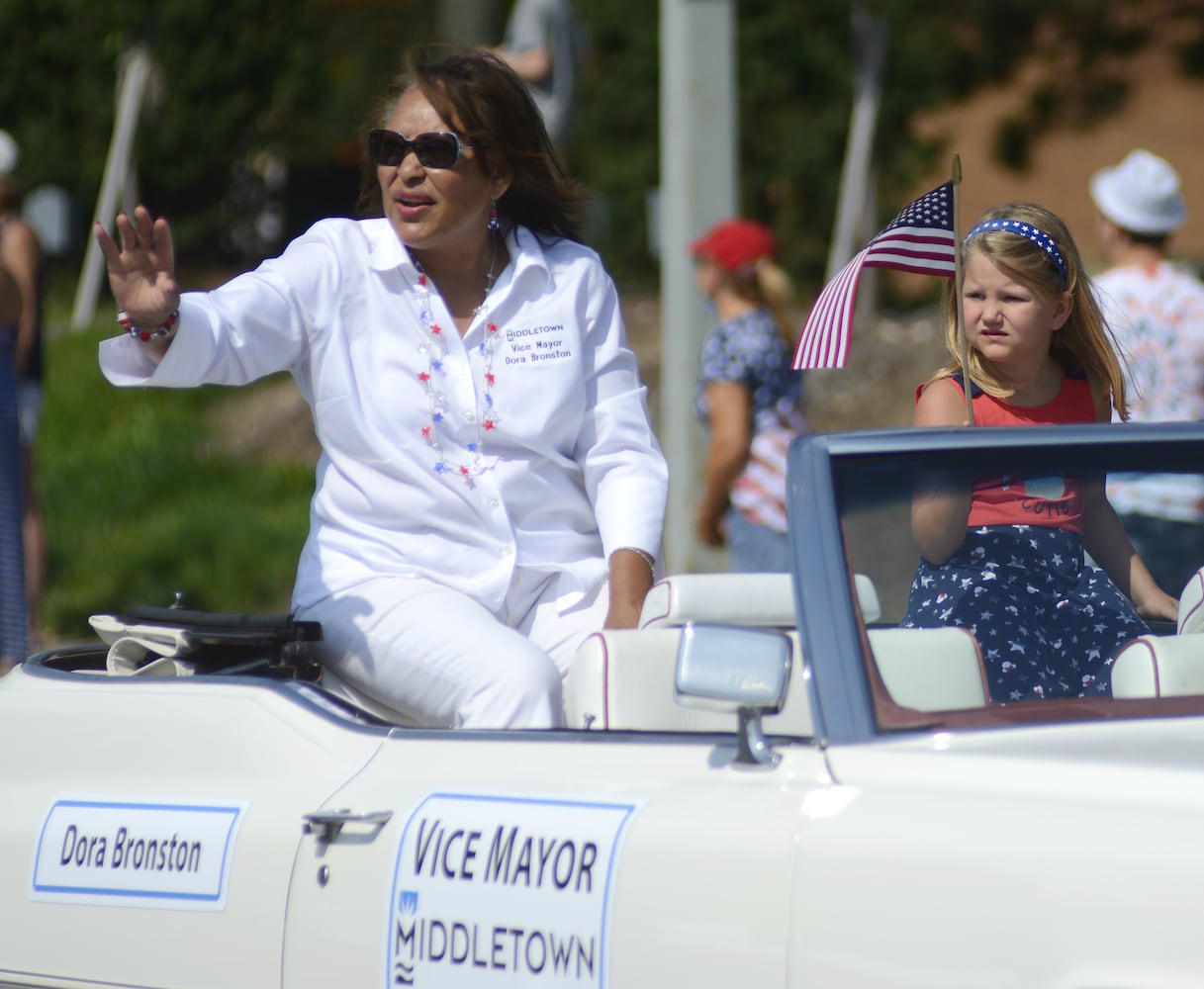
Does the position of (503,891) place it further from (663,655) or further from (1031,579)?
(1031,579)

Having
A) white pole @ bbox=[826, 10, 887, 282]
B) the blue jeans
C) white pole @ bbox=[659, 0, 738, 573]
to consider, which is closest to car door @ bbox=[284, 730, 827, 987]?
the blue jeans

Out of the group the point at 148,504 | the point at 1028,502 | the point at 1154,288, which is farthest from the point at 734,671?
the point at 148,504

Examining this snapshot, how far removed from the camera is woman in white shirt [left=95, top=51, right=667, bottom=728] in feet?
11.5

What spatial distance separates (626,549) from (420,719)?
559 millimetres

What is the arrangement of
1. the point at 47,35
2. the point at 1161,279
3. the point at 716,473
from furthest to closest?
the point at 47,35 < the point at 716,473 < the point at 1161,279

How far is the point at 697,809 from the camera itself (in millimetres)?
2572

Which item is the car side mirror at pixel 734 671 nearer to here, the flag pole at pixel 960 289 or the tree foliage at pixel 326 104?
the flag pole at pixel 960 289

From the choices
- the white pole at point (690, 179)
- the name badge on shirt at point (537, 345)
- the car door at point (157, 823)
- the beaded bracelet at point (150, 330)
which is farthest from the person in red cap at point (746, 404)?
the car door at point (157, 823)

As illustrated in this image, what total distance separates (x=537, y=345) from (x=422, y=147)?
0.46 m

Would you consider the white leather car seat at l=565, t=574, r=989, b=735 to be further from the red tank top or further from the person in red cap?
the person in red cap

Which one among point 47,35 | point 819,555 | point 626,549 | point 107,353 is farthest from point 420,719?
point 47,35

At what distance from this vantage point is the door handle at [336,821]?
2.82 metres

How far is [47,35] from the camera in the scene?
16656 millimetres

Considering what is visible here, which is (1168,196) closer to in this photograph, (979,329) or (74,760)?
(979,329)
